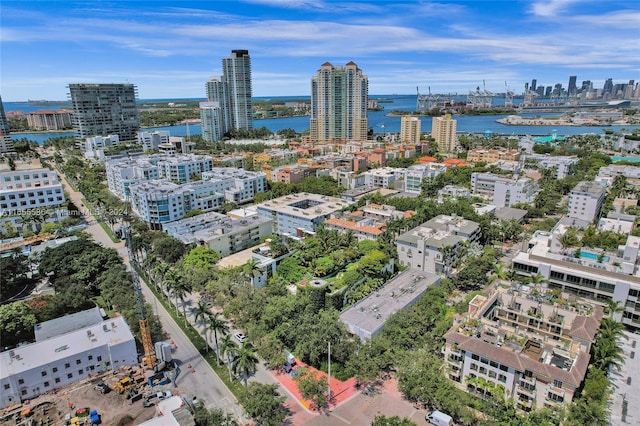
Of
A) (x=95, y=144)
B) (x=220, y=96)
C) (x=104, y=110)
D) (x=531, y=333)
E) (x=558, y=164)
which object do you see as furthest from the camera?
(x=220, y=96)

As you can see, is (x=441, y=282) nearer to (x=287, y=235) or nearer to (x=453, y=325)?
(x=453, y=325)

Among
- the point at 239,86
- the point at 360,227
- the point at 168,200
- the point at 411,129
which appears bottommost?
the point at 360,227

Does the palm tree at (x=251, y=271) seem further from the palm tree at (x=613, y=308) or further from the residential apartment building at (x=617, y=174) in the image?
the residential apartment building at (x=617, y=174)

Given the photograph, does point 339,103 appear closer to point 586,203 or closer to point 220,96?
point 220,96

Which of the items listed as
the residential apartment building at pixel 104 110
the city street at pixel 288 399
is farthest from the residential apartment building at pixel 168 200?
the residential apartment building at pixel 104 110

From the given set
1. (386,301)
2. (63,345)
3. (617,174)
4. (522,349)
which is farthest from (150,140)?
(617,174)

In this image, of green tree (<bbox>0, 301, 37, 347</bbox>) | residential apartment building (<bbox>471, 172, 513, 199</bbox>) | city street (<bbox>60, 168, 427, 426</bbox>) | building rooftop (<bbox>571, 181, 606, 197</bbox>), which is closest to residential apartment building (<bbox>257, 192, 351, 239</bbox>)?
city street (<bbox>60, 168, 427, 426</bbox>)
